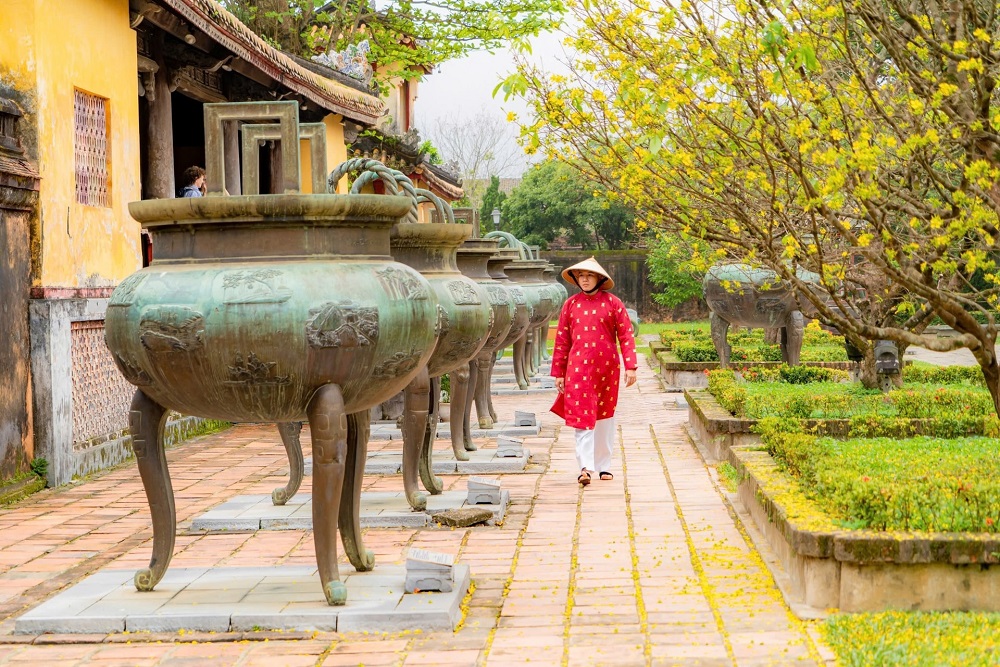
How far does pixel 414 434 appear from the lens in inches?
287

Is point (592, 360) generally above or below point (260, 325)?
below

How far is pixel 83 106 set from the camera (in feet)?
32.8

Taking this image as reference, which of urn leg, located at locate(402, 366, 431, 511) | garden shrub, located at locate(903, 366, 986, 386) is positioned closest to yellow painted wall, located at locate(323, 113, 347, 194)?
garden shrub, located at locate(903, 366, 986, 386)

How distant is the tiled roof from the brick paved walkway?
12.0ft

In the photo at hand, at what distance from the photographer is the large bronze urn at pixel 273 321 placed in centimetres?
485

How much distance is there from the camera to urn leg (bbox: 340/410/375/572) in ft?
18.2

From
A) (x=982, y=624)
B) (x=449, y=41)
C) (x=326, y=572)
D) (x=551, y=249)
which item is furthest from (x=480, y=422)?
(x=551, y=249)

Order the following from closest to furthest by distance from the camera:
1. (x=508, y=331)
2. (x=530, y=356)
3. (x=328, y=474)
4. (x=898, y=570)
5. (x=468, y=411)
A: 1. (x=898, y=570)
2. (x=328, y=474)
3. (x=468, y=411)
4. (x=508, y=331)
5. (x=530, y=356)

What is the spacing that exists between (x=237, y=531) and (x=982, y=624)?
4.01 meters

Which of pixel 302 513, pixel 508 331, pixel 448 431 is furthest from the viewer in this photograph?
pixel 448 431

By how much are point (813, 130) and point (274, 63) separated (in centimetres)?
765

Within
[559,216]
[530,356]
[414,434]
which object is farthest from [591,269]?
[559,216]

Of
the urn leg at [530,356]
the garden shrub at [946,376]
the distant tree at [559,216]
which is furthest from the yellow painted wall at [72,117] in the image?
the distant tree at [559,216]

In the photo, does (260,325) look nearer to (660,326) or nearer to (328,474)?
(328,474)
